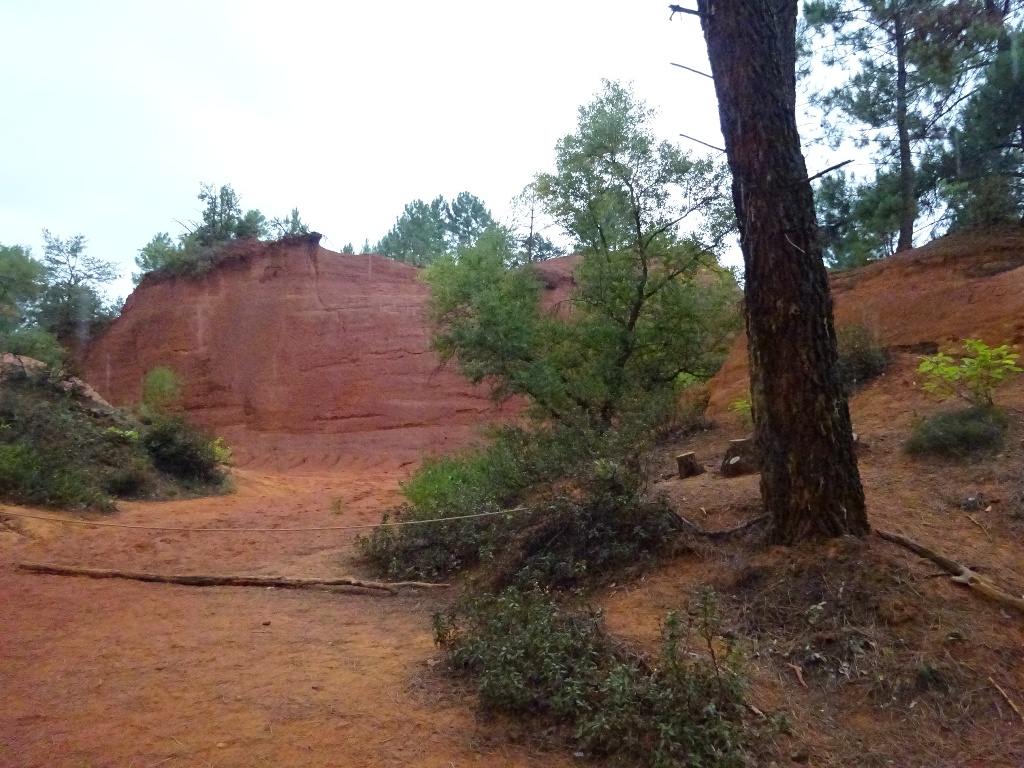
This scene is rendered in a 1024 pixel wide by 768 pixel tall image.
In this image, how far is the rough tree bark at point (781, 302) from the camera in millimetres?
5098

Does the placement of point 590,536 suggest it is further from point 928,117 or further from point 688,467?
point 928,117

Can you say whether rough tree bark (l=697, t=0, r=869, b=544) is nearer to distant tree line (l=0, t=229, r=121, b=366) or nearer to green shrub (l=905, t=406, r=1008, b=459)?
green shrub (l=905, t=406, r=1008, b=459)

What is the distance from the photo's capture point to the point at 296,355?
2923 centimetres

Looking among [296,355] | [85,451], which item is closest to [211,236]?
[296,355]

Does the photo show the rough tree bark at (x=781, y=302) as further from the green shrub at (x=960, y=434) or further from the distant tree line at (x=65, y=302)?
the distant tree line at (x=65, y=302)

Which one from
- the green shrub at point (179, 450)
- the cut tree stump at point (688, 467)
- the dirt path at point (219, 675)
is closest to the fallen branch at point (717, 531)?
the dirt path at point (219, 675)

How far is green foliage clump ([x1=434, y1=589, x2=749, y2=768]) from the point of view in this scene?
336cm

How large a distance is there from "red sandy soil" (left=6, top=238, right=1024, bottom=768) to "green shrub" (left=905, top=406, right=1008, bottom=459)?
8.1 inches

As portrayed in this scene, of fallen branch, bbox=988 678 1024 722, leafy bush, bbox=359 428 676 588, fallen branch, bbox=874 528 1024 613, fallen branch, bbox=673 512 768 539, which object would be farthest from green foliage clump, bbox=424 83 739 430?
fallen branch, bbox=988 678 1024 722

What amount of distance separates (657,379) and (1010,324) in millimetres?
4583

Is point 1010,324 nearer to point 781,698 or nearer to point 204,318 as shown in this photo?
point 781,698

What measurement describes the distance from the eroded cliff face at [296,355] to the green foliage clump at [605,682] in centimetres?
2195

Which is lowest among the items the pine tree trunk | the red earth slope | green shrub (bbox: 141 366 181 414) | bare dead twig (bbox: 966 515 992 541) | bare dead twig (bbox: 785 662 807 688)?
bare dead twig (bbox: 785 662 807 688)

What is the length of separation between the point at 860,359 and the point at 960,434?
350 centimetres
